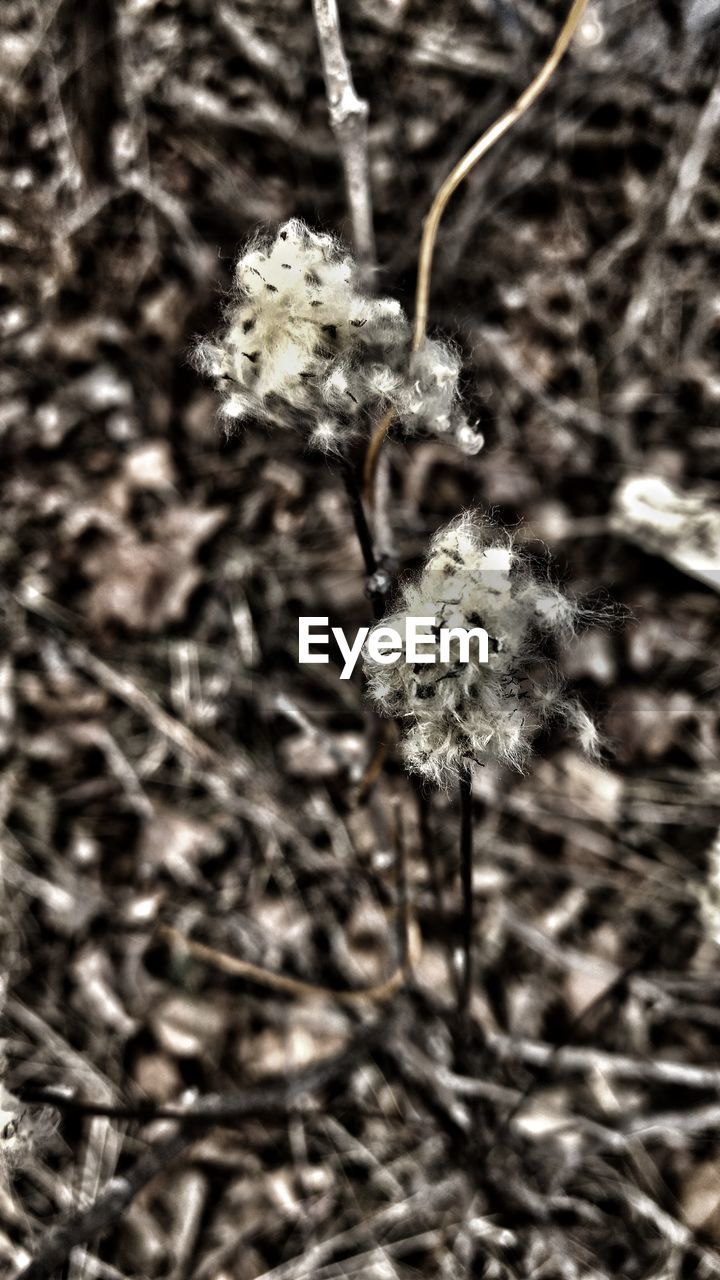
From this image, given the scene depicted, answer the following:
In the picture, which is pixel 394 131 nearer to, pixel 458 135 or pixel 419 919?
pixel 458 135

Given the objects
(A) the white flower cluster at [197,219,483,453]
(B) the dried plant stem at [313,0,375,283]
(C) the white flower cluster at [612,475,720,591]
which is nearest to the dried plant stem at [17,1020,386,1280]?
(A) the white flower cluster at [197,219,483,453]

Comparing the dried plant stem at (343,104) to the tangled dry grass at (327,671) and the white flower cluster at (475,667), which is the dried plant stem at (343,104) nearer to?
the tangled dry grass at (327,671)

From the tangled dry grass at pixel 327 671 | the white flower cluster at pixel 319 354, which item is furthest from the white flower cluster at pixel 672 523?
the white flower cluster at pixel 319 354

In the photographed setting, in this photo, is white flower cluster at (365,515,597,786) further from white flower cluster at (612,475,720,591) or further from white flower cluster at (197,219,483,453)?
white flower cluster at (612,475,720,591)

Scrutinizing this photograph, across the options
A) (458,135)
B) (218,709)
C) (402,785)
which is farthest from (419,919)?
(458,135)

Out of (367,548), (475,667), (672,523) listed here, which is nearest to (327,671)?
(672,523)

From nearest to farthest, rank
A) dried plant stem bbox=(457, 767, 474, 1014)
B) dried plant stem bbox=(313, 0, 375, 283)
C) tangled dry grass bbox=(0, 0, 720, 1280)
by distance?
1. dried plant stem bbox=(457, 767, 474, 1014)
2. dried plant stem bbox=(313, 0, 375, 283)
3. tangled dry grass bbox=(0, 0, 720, 1280)

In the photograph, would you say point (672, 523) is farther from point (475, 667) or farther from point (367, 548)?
point (475, 667)

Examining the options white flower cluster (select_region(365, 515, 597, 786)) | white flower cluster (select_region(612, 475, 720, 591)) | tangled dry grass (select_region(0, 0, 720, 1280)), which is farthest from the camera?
white flower cluster (select_region(612, 475, 720, 591))
